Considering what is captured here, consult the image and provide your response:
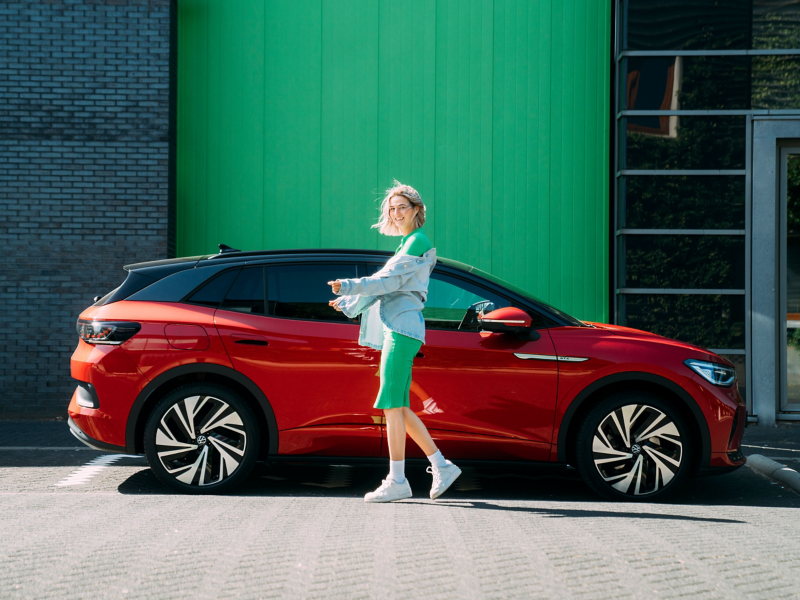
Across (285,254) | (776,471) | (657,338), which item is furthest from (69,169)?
(776,471)

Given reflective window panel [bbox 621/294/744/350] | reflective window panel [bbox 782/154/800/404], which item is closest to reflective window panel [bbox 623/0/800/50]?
reflective window panel [bbox 782/154/800/404]

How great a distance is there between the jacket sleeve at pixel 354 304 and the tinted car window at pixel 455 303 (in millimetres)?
532

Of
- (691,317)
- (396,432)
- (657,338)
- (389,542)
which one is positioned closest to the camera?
(389,542)

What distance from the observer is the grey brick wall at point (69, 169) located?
899cm

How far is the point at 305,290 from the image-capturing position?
514 cm

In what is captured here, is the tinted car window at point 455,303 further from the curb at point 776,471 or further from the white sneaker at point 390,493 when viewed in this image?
the curb at point 776,471

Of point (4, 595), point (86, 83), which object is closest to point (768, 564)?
point (4, 595)

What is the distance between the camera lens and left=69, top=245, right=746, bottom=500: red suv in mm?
4848

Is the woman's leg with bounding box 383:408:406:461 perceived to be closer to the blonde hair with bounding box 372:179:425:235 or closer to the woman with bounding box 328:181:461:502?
the woman with bounding box 328:181:461:502

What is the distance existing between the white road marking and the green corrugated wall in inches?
144

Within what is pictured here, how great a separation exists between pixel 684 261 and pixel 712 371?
166 inches

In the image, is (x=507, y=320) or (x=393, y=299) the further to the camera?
(x=507, y=320)

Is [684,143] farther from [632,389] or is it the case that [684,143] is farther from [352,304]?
[352,304]

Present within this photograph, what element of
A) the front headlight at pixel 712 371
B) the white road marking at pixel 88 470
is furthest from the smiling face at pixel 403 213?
the white road marking at pixel 88 470
